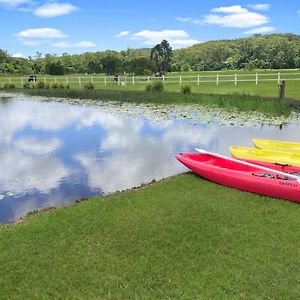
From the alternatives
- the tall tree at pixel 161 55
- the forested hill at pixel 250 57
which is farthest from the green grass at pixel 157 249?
the forested hill at pixel 250 57

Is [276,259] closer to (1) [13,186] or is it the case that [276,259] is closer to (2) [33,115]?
(1) [13,186]

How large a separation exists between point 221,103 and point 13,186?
16.1 m

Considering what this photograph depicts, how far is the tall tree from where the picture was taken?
58.5 meters

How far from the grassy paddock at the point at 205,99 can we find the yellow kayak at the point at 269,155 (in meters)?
10.6

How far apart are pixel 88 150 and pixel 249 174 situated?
22.4ft

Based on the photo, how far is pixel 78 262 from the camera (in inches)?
218

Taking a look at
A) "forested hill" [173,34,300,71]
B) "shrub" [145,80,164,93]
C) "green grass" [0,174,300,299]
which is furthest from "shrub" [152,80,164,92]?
"forested hill" [173,34,300,71]

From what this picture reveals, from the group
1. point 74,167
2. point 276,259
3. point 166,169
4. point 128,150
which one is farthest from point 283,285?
point 128,150

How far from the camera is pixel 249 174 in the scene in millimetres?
8141

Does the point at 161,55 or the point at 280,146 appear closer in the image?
the point at 280,146

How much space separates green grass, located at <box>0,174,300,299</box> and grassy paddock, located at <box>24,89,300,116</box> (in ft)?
45.0

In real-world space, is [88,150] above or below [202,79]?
below

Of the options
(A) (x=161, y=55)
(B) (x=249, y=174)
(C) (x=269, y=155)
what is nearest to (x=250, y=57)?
(A) (x=161, y=55)

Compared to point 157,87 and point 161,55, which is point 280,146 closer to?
point 157,87
